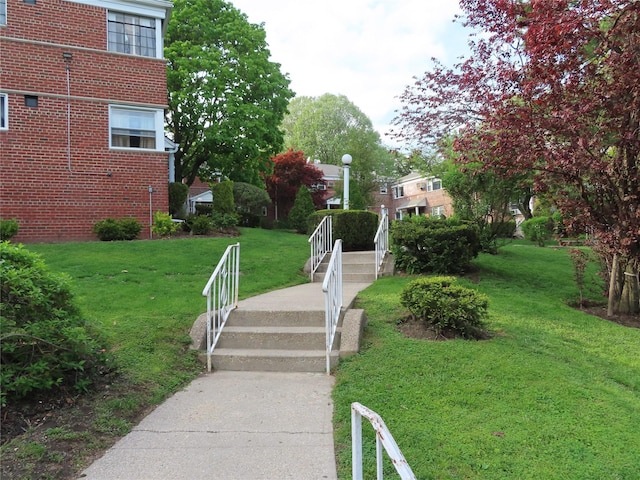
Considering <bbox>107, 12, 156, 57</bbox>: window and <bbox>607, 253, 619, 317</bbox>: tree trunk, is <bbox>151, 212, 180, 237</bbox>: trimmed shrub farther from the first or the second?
<bbox>607, 253, 619, 317</bbox>: tree trunk

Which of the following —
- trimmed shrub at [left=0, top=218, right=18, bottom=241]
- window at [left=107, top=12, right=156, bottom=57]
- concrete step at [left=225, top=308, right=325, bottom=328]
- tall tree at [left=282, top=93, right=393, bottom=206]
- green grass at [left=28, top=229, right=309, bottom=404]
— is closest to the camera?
green grass at [left=28, top=229, right=309, bottom=404]

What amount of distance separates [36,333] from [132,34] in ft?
39.7

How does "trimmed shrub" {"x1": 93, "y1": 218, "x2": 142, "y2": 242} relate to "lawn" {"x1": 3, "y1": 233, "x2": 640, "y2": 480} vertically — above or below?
above

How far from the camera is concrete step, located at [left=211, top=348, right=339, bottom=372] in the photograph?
472cm

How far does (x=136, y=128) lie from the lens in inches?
501

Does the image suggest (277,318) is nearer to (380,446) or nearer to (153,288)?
(153,288)

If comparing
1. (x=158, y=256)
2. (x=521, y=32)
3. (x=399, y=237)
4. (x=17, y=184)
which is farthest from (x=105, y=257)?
(x=521, y=32)

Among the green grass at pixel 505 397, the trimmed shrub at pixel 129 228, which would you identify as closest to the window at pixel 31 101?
the trimmed shrub at pixel 129 228

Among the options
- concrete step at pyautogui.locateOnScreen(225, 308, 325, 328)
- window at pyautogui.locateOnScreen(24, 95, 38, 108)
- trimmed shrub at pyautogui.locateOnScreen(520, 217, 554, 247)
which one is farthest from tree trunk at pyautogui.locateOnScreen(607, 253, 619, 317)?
window at pyautogui.locateOnScreen(24, 95, 38, 108)

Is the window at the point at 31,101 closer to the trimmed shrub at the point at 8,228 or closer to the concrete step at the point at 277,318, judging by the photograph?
the trimmed shrub at the point at 8,228

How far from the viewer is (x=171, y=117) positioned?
20375mm

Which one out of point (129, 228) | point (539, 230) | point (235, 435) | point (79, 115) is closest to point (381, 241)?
point (129, 228)

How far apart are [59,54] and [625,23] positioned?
12502 mm

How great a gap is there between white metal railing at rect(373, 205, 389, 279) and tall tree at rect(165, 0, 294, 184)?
10606 mm
